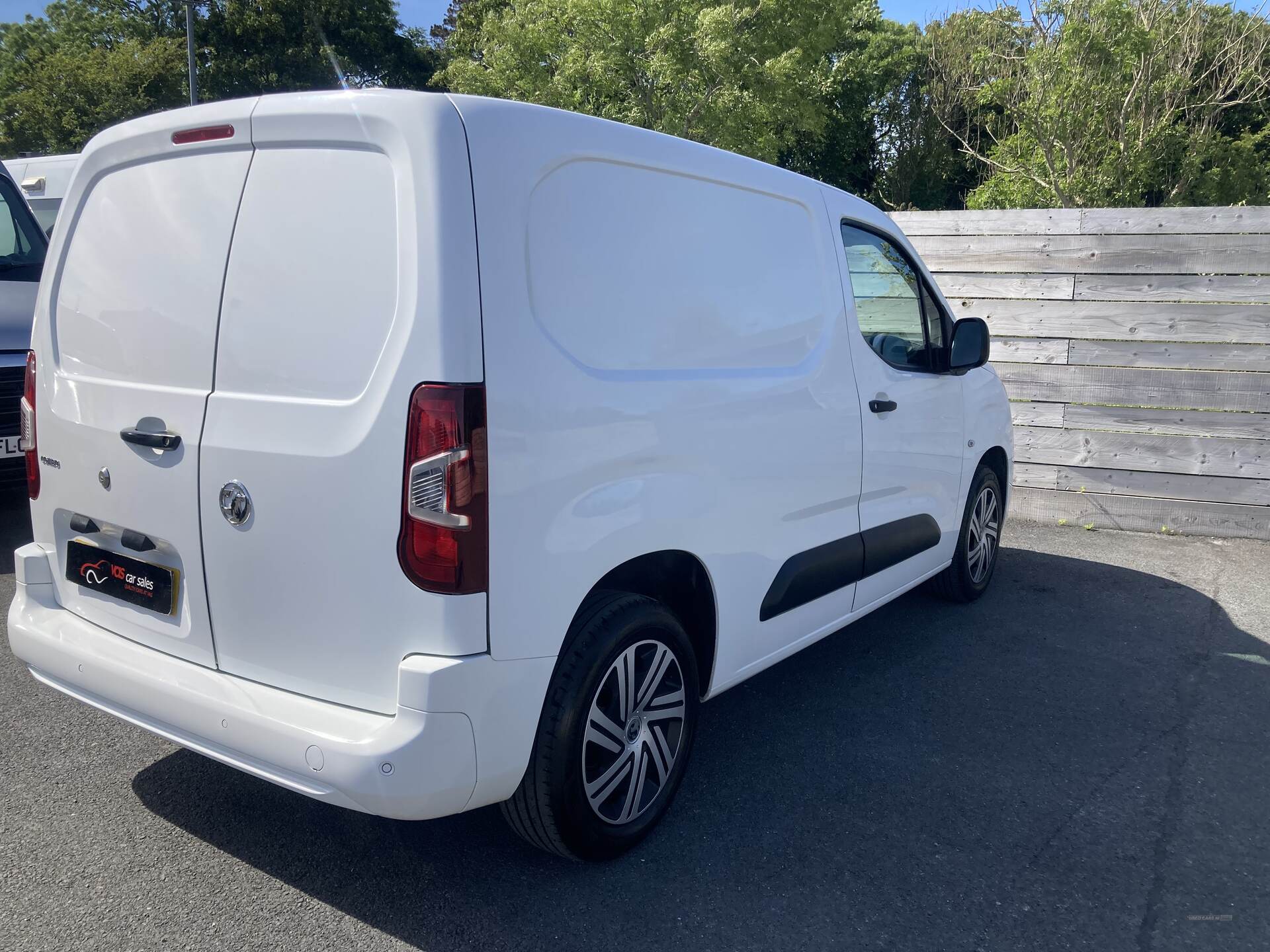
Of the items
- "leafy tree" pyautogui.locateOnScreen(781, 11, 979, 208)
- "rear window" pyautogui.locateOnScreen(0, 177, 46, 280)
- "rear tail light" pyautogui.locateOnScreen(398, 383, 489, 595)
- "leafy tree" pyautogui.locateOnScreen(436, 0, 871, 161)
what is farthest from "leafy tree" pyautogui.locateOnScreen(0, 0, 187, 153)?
"rear tail light" pyautogui.locateOnScreen(398, 383, 489, 595)

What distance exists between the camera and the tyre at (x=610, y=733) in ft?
8.49

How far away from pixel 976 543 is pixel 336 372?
13.0 ft

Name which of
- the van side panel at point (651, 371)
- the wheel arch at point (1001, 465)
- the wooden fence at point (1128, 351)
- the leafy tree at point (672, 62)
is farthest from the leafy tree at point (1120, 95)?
the van side panel at point (651, 371)

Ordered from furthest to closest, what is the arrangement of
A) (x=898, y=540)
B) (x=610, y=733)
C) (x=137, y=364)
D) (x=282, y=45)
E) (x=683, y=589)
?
1. (x=282, y=45)
2. (x=898, y=540)
3. (x=683, y=589)
4. (x=610, y=733)
5. (x=137, y=364)

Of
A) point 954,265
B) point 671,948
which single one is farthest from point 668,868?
point 954,265

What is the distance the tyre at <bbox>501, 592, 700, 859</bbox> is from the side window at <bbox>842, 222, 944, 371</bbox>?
5.44 ft

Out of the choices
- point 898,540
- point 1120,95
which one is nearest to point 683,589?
point 898,540

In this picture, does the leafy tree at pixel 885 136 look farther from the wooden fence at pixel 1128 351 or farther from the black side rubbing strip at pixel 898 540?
the black side rubbing strip at pixel 898 540

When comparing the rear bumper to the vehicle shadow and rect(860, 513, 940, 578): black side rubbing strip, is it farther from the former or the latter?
rect(860, 513, 940, 578): black side rubbing strip

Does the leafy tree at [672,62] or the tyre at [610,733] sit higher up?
the leafy tree at [672,62]

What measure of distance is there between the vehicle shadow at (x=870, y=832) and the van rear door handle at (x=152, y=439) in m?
1.16

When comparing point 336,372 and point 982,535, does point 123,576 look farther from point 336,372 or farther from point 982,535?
point 982,535

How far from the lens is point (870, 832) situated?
3.10 meters

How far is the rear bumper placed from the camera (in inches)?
88.6
